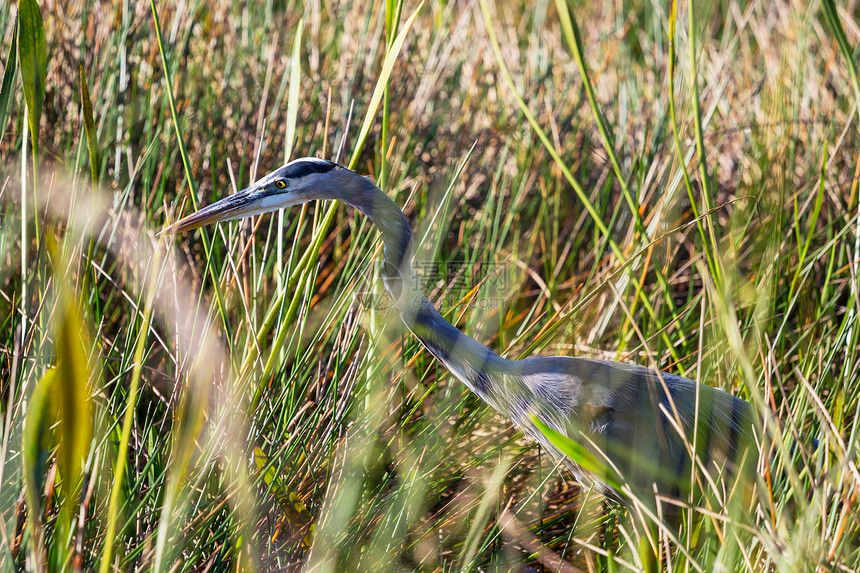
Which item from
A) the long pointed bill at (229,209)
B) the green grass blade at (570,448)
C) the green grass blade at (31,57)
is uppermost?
the green grass blade at (31,57)

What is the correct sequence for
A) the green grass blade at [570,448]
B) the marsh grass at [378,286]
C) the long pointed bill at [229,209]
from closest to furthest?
1. the green grass blade at [570,448]
2. the marsh grass at [378,286]
3. the long pointed bill at [229,209]

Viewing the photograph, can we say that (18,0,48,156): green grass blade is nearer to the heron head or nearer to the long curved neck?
the heron head

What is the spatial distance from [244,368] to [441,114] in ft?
5.49

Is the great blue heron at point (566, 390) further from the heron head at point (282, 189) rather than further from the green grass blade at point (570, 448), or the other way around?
the green grass blade at point (570, 448)

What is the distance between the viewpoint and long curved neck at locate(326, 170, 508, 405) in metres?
1.23

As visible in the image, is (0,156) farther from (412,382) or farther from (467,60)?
(467,60)

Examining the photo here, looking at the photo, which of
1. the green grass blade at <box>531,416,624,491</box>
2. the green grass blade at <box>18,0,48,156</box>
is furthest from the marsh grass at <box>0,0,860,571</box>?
the green grass blade at <box>531,416,624,491</box>

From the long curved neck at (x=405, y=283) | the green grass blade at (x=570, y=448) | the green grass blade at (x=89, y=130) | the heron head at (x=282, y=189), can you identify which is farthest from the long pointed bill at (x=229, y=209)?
the green grass blade at (x=570, y=448)

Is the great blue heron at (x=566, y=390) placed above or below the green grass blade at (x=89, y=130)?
below

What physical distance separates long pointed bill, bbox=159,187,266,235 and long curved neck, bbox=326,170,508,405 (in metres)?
0.15

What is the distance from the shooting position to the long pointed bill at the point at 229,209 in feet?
3.71

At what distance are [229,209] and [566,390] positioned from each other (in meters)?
0.73

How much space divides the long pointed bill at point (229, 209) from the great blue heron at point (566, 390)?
1 centimetres

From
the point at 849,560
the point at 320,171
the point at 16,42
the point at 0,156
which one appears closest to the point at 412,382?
the point at 320,171
